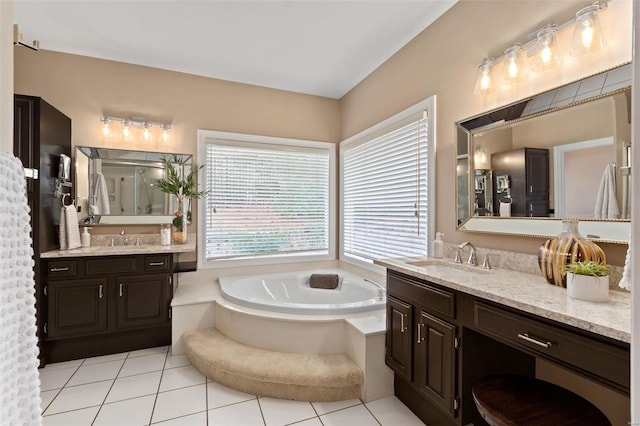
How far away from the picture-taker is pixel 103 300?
273 centimetres

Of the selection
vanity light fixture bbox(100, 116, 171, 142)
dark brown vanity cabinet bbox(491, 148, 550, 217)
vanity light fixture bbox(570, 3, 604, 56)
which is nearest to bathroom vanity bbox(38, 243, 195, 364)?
vanity light fixture bbox(100, 116, 171, 142)

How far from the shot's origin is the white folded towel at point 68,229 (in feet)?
9.11

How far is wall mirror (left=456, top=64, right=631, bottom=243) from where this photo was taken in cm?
144

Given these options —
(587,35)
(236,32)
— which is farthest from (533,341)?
(236,32)

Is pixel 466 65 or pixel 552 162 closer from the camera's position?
pixel 552 162

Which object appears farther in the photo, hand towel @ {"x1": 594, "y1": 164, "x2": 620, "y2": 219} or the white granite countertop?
hand towel @ {"x1": 594, "y1": 164, "x2": 620, "y2": 219}

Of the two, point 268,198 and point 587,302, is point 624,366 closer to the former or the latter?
point 587,302

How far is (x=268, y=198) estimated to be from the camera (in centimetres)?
388

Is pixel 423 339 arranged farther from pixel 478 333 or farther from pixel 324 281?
pixel 324 281

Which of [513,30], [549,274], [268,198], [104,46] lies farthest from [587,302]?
[104,46]

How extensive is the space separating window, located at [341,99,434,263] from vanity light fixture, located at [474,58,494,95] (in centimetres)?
49

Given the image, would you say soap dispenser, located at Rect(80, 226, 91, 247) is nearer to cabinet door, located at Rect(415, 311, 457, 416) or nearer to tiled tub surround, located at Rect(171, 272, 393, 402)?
tiled tub surround, located at Rect(171, 272, 393, 402)

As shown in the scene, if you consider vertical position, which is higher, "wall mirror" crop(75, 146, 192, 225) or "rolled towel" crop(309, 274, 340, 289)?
"wall mirror" crop(75, 146, 192, 225)

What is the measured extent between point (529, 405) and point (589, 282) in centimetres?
56
